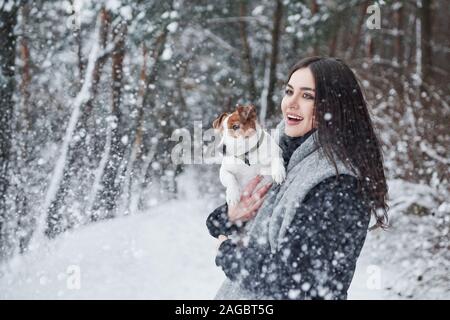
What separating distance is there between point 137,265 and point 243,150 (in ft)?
14.0

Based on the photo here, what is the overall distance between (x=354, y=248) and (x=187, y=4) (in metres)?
6.96

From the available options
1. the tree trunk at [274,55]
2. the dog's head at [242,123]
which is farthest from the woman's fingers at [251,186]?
the tree trunk at [274,55]

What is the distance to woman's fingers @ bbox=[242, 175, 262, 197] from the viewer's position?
228 cm

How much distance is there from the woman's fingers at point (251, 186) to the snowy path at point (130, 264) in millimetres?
3178

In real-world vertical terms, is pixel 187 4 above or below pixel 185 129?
above

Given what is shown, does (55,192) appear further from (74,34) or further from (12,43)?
(74,34)

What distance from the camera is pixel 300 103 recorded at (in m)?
1.99

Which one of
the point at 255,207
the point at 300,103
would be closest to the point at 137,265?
the point at 255,207

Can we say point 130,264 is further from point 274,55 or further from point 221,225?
point 221,225

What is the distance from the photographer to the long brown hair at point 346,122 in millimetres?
1867

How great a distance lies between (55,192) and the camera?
6.19 meters

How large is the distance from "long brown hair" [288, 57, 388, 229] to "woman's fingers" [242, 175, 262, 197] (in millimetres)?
521
